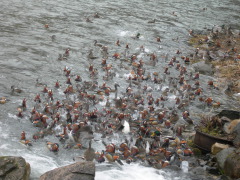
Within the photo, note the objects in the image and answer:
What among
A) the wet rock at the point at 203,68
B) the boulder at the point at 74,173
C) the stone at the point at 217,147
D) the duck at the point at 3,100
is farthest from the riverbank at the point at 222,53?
the duck at the point at 3,100

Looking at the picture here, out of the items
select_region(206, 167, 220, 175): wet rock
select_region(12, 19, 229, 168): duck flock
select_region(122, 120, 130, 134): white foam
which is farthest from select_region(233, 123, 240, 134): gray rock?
select_region(122, 120, 130, 134): white foam

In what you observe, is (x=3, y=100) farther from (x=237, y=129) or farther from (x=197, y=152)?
(x=237, y=129)

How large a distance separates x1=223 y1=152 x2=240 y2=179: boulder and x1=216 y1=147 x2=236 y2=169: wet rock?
0.15m

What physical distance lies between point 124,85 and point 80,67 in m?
2.58

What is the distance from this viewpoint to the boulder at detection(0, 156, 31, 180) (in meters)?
8.88

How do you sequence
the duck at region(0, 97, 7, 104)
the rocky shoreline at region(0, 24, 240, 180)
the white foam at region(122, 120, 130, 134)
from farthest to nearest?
the duck at region(0, 97, 7, 104), the white foam at region(122, 120, 130, 134), the rocky shoreline at region(0, 24, 240, 180)

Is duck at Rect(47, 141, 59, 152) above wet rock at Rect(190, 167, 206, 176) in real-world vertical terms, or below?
above

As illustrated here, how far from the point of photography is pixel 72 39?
2089cm

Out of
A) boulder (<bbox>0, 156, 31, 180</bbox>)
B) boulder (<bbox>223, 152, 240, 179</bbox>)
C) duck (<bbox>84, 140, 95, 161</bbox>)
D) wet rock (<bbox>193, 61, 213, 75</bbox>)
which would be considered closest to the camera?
boulder (<bbox>0, 156, 31, 180</bbox>)

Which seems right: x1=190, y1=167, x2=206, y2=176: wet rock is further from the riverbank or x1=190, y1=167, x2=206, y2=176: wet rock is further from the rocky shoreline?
the riverbank

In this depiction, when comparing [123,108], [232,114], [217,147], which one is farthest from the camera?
[123,108]

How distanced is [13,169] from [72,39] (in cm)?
1283

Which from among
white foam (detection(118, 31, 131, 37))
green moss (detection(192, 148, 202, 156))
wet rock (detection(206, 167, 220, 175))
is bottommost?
wet rock (detection(206, 167, 220, 175))

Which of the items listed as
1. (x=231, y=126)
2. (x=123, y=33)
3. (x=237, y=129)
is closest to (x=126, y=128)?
(x=231, y=126)
